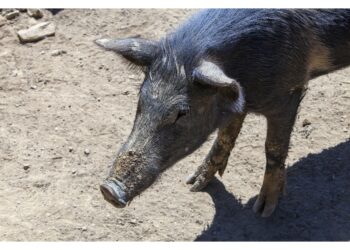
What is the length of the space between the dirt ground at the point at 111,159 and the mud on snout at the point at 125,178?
988 mm

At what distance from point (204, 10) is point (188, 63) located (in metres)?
0.54

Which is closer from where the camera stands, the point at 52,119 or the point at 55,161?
the point at 55,161

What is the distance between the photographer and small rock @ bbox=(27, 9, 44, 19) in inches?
255

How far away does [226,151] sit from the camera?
4.83 metres

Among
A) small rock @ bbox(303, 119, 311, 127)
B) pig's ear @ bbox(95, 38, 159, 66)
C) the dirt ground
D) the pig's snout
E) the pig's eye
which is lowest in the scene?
the dirt ground

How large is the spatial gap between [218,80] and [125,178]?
0.76 m

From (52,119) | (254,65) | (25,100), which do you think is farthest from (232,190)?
(25,100)

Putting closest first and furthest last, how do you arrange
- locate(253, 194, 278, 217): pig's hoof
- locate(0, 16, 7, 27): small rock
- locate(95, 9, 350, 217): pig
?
locate(95, 9, 350, 217): pig, locate(253, 194, 278, 217): pig's hoof, locate(0, 16, 7, 27): small rock

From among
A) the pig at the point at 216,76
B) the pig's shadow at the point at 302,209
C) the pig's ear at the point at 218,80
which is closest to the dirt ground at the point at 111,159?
the pig's shadow at the point at 302,209

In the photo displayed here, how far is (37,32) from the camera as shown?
635cm

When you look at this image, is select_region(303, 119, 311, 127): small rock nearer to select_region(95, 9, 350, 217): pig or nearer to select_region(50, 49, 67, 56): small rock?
select_region(95, 9, 350, 217): pig

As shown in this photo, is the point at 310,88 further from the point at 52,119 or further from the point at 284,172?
the point at 52,119

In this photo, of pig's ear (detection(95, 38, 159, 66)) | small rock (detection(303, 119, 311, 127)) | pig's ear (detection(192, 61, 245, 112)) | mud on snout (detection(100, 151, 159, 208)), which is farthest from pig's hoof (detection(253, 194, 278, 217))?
pig's ear (detection(95, 38, 159, 66))

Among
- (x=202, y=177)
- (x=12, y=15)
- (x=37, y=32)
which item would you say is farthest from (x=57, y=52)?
(x=202, y=177)
